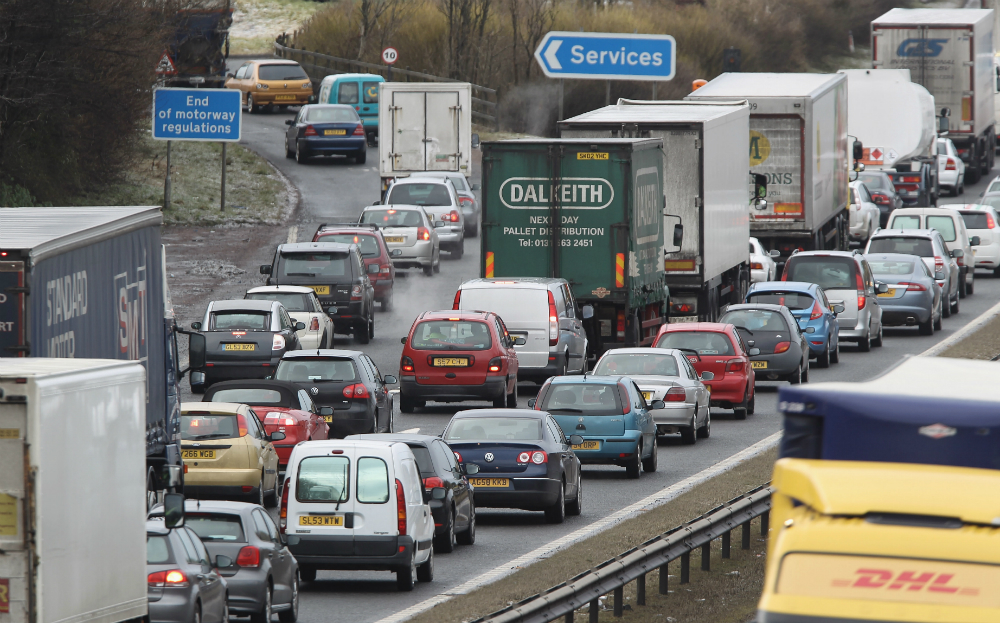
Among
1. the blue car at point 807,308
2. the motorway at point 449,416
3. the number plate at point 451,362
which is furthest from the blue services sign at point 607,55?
the number plate at point 451,362

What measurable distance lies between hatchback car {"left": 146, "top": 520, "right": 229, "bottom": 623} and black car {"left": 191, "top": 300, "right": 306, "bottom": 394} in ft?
48.6

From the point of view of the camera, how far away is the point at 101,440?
11.8 m

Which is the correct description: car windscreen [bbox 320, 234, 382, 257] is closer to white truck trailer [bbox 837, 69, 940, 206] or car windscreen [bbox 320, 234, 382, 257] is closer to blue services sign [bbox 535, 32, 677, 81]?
blue services sign [bbox 535, 32, 677, 81]

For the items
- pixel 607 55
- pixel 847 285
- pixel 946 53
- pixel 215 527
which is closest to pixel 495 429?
pixel 215 527

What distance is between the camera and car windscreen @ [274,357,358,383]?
24.2m

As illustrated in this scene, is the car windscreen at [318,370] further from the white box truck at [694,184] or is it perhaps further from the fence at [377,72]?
the fence at [377,72]

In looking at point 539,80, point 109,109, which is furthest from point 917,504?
point 539,80

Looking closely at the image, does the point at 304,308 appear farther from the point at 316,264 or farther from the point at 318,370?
the point at 318,370

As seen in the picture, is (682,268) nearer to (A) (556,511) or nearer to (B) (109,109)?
(A) (556,511)

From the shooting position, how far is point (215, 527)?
47.6 feet

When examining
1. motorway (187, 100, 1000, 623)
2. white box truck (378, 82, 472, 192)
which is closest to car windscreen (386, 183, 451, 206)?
motorway (187, 100, 1000, 623)

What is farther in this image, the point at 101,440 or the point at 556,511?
the point at 556,511

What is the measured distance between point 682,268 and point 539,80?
→ 41.8 metres

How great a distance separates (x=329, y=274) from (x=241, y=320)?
443 centimetres
